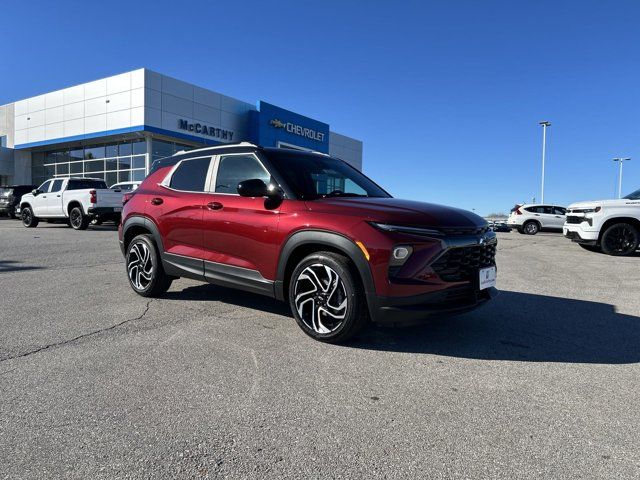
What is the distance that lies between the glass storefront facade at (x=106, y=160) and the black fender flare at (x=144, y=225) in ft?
62.0

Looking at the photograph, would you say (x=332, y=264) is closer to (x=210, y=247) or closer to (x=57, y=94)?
(x=210, y=247)

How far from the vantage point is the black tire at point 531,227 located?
923 inches

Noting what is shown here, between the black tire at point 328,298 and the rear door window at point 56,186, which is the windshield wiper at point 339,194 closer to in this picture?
the black tire at point 328,298

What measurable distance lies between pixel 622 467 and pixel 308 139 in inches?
1326

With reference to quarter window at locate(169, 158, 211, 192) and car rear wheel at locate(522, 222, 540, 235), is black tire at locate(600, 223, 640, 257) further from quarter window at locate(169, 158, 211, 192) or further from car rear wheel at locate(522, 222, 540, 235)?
car rear wheel at locate(522, 222, 540, 235)

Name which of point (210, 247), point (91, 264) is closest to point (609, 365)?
point (210, 247)

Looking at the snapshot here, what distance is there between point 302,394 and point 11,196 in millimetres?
24762

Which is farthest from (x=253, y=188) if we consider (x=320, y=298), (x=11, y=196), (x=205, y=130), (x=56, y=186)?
(x=205, y=130)

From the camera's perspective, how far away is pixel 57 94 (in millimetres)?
27844

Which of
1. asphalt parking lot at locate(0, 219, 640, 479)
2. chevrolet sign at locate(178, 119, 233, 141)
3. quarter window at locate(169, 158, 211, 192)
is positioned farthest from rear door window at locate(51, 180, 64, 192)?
quarter window at locate(169, 158, 211, 192)

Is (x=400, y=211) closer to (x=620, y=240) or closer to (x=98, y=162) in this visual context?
(x=620, y=240)

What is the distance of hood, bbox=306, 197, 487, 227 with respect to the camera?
3576 mm

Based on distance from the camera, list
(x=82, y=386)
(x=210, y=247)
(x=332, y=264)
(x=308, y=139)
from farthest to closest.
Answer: (x=308, y=139)
(x=210, y=247)
(x=332, y=264)
(x=82, y=386)

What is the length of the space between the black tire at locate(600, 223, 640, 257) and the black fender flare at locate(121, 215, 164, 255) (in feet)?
35.0
